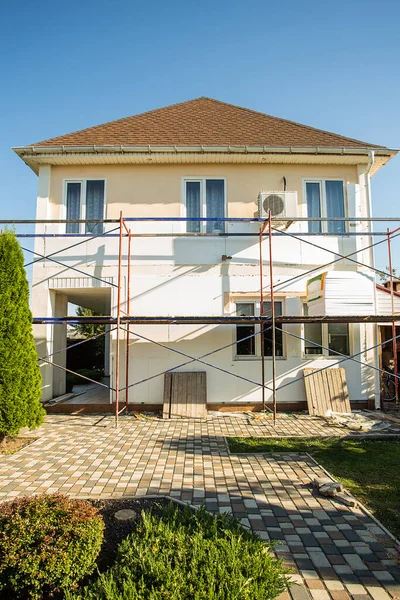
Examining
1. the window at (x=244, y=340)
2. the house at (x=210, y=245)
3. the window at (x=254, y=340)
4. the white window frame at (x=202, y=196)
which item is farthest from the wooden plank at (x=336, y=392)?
the white window frame at (x=202, y=196)

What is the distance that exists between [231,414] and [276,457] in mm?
3112

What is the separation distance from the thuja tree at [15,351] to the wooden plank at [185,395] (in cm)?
304

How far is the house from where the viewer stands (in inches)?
372

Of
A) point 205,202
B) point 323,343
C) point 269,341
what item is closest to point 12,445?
point 269,341

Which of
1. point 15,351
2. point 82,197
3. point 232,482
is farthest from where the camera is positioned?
point 82,197

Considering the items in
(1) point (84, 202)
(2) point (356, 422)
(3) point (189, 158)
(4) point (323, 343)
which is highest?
(3) point (189, 158)

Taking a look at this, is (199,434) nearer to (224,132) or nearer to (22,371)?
(22,371)

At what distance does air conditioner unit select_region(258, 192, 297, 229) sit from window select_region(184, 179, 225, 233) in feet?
3.93

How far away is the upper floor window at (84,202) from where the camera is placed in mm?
10094

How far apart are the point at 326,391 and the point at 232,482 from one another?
197 inches

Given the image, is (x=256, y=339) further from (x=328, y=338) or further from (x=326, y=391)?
(x=326, y=391)

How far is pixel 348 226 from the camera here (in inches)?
401

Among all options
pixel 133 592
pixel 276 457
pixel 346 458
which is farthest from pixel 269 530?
pixel 346 458

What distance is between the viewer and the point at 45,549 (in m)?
2.75
